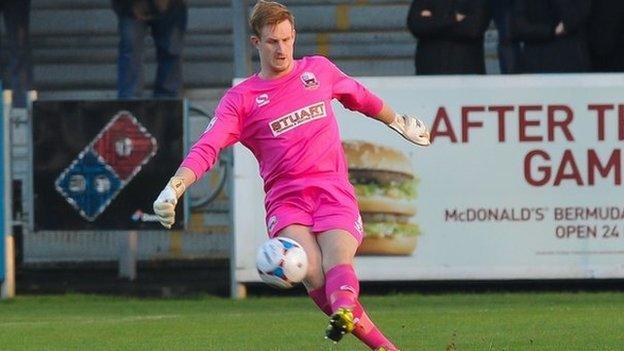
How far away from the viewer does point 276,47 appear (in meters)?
8.66

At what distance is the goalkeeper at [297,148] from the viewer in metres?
8.62

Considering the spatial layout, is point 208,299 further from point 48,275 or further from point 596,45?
point 596,45

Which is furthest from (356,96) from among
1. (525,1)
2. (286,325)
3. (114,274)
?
(114,274)

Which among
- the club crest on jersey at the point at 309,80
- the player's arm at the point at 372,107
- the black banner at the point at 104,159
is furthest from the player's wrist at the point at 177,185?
the black banner at the point at 104,159

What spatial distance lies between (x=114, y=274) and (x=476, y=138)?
13.2 feet

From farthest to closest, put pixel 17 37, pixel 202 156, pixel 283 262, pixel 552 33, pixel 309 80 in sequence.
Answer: pixel 17 37
pixel 552 33
pixel 309 80
pixel 202 156
pixel 283 262

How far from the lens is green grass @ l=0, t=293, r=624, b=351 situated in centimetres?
1109

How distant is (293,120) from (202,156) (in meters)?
0.57

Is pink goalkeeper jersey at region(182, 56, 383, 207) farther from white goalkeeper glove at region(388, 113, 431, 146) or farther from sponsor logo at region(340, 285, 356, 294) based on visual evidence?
sponsor logo at region(340, 285, 356, 294)

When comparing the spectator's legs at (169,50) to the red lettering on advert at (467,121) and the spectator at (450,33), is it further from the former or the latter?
the red lettering on advert at (467,121)

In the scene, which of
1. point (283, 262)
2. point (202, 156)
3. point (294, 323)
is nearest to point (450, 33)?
point (294, 323)

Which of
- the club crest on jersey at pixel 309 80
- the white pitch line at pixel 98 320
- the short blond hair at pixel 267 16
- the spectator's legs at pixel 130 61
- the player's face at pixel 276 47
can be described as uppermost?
the spectator's legs at pixel 130 61

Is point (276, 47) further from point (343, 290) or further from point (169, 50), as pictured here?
point (169, 50)

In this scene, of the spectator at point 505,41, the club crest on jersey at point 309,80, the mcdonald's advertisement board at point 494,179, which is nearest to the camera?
the club crest on jersey at point 309,80
